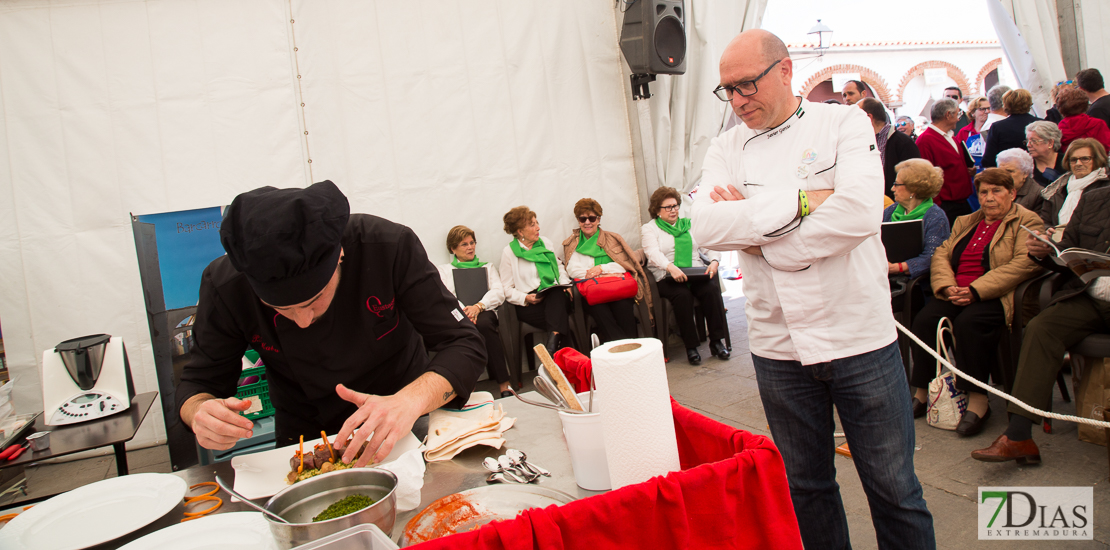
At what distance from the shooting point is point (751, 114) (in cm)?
169

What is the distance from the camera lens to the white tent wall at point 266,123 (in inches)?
163

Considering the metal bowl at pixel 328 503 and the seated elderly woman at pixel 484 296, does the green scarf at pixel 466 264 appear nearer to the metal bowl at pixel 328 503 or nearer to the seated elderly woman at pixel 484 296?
the seated elderly woman at pixel 484 296

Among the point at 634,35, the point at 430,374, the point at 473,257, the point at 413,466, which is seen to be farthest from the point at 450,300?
the point at 634,35

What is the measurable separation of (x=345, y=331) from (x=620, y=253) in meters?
3.74

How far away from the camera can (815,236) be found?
5.06ft

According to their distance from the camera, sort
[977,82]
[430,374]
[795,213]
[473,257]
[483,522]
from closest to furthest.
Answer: [483,522], [430,374], [795,213], [473,257], [977,82]

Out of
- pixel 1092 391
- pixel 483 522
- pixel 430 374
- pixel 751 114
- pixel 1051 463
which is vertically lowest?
pixel 1051 463

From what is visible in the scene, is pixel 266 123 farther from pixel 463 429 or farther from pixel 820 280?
pixel 820 280

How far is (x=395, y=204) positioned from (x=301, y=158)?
30.6 inches

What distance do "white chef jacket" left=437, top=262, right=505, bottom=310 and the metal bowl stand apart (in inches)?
149

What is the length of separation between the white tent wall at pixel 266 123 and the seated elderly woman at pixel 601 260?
25 cm

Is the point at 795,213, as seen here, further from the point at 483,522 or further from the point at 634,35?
the point at 634,35

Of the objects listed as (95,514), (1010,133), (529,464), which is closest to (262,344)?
(95,514)

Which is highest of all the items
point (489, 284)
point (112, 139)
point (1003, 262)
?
point (112, 139)
